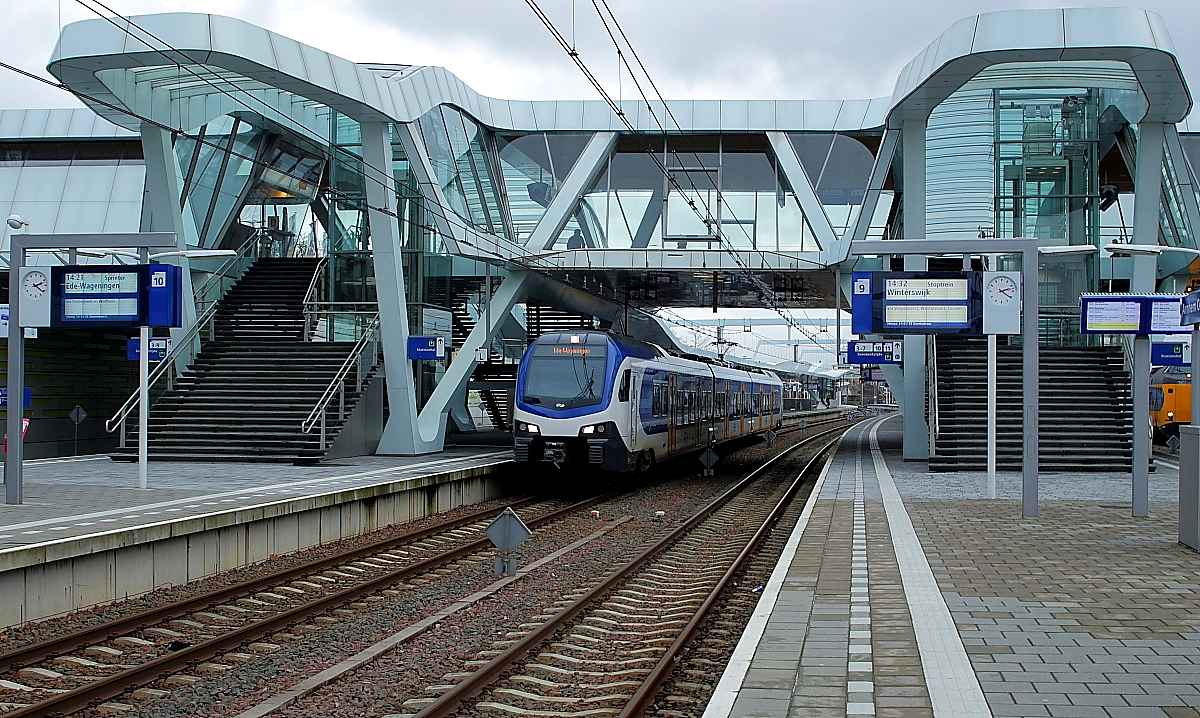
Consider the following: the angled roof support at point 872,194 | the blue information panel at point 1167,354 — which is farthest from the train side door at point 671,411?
the blue information panel at point 1167,354

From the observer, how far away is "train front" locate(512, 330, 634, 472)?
19.7m

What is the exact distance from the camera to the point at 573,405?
65.1ft

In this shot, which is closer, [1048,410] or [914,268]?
[1048,410]

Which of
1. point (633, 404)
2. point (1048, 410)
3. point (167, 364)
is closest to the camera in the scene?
point (633, 404)

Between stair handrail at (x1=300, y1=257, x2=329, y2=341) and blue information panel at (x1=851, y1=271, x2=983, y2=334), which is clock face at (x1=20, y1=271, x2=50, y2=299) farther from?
blue information panel at (x1=851, y1=271, x2=983, y2=334)

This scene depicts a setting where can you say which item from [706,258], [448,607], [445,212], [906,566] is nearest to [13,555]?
[448,607]

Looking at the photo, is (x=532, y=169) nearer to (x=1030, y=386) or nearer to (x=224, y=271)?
Result: (x=224, y=271)

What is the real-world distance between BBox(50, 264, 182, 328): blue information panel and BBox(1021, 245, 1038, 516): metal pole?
487 inches

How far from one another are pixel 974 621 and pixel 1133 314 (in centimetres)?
853

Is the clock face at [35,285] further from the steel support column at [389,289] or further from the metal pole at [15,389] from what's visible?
the steel support column at [389,289]

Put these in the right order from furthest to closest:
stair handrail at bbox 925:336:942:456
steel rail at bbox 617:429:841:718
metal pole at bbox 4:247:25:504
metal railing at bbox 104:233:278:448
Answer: stair handrail at bbox 925:336:942:456 < metal railing at bbox 104:233:278:448 < metal pole at bbox 4:247:25:504 < steel rail at bbox 617:429:841:718

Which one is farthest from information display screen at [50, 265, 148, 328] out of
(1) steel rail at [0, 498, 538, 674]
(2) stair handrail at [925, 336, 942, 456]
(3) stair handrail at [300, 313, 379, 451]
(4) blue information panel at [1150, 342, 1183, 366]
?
(4) blue information panel at [1150, 342, 1183, 366]

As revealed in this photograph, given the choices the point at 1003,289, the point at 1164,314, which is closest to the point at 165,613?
the point at 1164,314

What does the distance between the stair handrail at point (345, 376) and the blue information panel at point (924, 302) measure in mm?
11130
